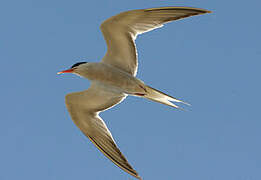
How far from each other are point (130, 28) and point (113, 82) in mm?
1228

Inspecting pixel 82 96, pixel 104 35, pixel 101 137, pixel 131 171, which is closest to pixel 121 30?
pixel 104 35

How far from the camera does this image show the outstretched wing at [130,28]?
28.9ft

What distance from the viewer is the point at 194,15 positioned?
8.45m

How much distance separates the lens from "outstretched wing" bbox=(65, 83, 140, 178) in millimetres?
9812

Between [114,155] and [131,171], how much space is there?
0.55 metres

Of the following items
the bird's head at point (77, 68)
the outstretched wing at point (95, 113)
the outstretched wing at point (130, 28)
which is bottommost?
the outstretched wing at point (95, 113)

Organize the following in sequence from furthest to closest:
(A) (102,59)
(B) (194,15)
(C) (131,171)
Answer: (A) (102,59), (C) (131,171), (B) (194,15)

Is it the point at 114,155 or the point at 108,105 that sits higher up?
the point at 108,105

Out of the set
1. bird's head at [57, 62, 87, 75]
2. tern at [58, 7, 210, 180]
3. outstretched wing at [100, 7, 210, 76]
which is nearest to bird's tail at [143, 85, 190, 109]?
tern at [58, 7, 210, 180]

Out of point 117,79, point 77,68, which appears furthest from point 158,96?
point 77,68

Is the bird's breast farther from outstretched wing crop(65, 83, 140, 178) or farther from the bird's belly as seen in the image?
outstretched wing crop(65, 83, 140, 178)

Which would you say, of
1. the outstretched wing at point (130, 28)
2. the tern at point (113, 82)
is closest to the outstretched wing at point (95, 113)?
the tern at point (113, 82)

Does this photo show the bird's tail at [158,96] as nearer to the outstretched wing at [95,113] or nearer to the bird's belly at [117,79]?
the bird's belly at [117,79]

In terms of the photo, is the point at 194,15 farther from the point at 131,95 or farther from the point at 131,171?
the point at 131,171
